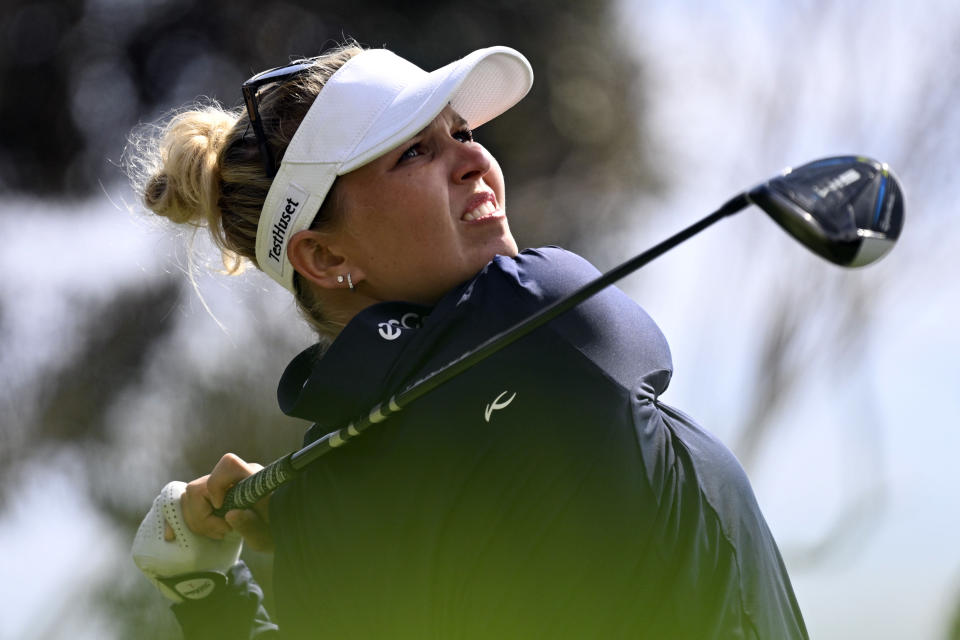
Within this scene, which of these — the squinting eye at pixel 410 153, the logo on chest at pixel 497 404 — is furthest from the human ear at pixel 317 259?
the logo on chest at pixel 497 404

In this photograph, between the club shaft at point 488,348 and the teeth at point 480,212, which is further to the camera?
the teeth at point 480,212

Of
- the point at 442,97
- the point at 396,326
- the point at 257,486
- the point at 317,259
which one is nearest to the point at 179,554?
the point at 257,486

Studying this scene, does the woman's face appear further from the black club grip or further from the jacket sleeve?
the jacket sleeve

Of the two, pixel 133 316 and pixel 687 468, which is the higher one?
pixel 133 316

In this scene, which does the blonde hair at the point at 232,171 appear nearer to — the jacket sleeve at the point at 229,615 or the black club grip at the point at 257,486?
the black club grip at the point at 257,486

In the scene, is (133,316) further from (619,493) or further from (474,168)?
(619,493)

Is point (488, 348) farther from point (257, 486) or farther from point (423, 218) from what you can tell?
point (257, 486)

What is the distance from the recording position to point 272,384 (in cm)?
366

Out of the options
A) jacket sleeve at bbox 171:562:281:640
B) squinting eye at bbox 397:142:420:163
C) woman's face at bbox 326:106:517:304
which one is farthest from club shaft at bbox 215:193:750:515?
jacket sleeve at bbox 171:562:281:640

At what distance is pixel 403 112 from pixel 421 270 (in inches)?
7.2

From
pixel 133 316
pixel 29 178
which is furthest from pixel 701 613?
pixel 29 178

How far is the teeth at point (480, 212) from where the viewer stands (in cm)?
140

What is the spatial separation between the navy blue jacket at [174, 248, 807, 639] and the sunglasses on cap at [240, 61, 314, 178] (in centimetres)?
30

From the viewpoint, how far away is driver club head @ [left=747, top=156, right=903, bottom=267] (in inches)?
41.5
